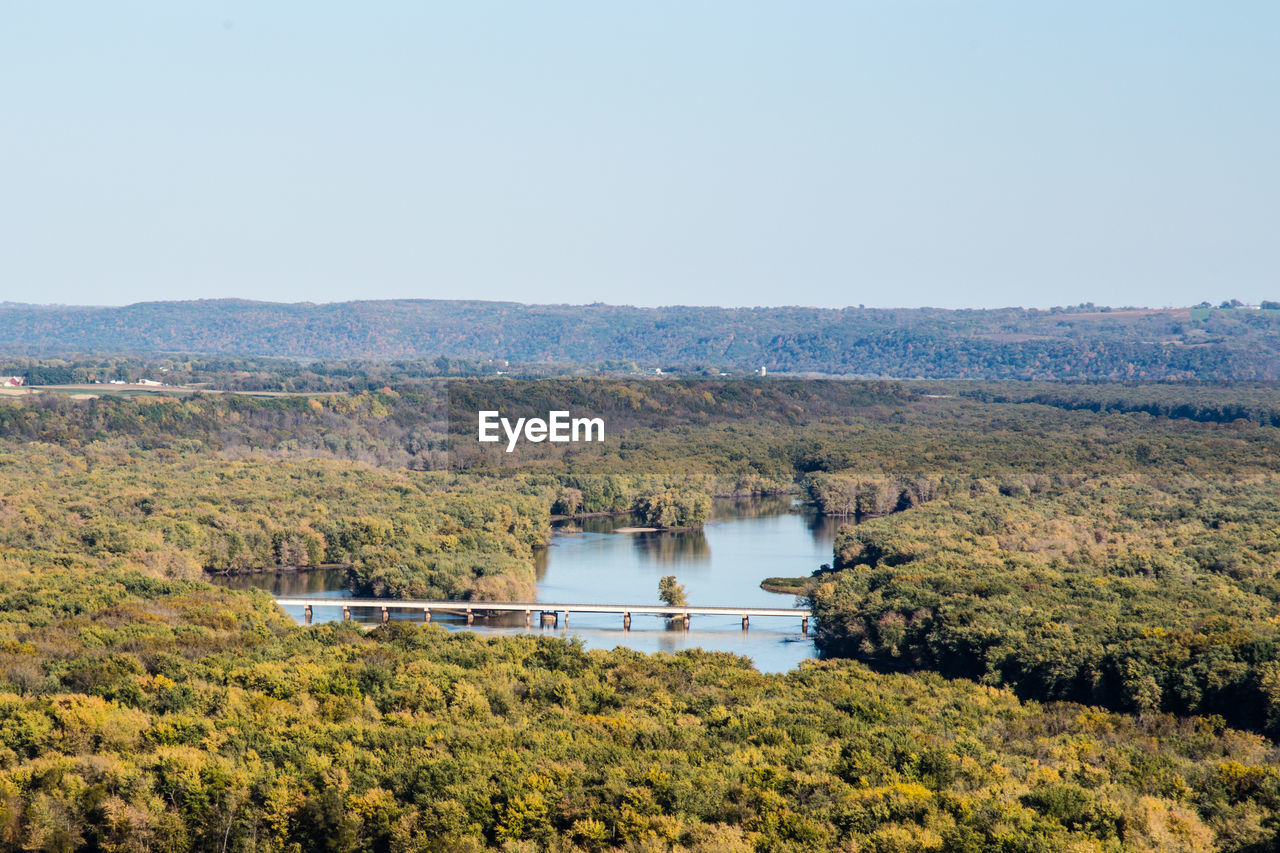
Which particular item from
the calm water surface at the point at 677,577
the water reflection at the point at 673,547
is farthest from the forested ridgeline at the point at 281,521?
the water reflection at the point at 673,547

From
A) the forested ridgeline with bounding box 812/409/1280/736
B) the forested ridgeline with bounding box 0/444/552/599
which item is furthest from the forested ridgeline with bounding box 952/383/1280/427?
the forested ridgeline with bounding box 0/444/552/599

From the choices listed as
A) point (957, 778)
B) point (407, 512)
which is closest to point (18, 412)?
point (407, 512)

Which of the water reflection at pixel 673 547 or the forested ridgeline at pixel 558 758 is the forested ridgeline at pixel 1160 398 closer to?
the water reflection at pixel 673 547

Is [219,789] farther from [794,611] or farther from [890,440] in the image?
[890,440]

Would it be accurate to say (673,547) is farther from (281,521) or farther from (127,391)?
(127,391)

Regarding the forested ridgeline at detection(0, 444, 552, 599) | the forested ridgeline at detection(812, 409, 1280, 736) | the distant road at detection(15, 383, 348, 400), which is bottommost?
the forested ridgeline at detection(0, 444, 552, 599)

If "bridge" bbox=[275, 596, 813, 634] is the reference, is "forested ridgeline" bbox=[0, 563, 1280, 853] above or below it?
above

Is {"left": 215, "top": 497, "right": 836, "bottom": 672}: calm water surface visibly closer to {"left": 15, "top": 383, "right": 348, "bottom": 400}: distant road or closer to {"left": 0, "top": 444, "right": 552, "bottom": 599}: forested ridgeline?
{"left": 0, "top": 444, "right": 552, "bottom": 599}: forested ridgeline
